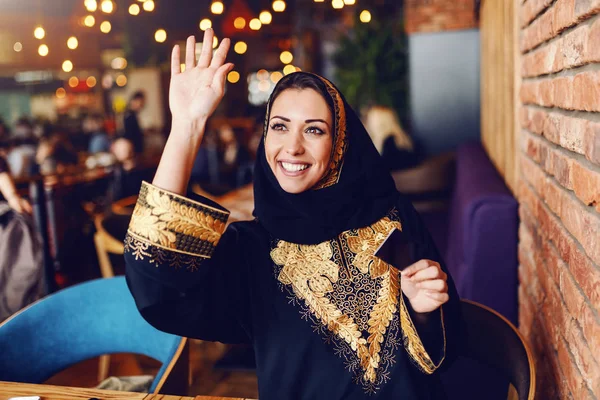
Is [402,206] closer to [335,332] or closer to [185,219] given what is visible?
[335,332]

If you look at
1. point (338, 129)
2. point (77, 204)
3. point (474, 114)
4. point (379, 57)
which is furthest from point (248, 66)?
point (338, 129)

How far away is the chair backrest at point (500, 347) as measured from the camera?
4.55 ft

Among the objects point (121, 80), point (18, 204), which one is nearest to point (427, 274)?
point (18, 204)

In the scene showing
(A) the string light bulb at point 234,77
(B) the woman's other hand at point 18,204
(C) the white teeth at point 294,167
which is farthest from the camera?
(A) the string light bulb at point 234,77

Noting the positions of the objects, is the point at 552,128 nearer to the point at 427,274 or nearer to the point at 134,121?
the point at 427,274

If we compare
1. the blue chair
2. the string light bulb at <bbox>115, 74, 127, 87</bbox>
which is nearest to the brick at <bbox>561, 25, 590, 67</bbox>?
the blue chair

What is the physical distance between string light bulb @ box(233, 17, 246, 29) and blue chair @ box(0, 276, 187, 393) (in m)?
4.35

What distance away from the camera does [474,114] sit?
689cm

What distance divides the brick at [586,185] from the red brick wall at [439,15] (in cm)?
575

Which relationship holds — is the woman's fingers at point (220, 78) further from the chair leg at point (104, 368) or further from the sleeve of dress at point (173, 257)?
the chair leg at point (104, 368)

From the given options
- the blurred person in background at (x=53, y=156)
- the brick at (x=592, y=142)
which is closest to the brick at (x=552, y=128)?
the brick at (x=592, y=142)

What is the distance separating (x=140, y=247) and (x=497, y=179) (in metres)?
2.10

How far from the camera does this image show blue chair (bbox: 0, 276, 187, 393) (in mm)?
1832

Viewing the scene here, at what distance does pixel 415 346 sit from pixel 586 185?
20.2 inches
